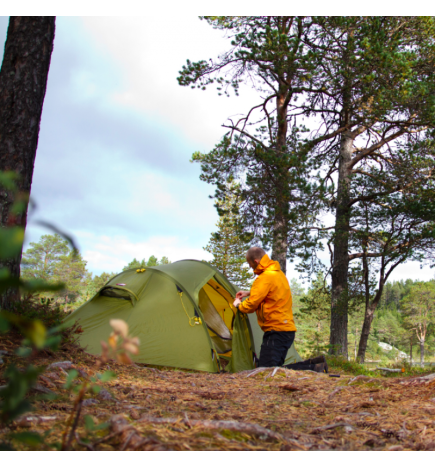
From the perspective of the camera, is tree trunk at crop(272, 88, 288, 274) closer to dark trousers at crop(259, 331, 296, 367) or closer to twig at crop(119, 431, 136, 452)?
dark trousers at crop(259, 331, 296, 367)

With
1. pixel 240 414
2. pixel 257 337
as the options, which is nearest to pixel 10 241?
pixel 240 414

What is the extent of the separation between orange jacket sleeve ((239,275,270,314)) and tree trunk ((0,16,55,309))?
2.82 m

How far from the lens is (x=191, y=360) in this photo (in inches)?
196

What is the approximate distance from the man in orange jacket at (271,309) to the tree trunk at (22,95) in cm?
291

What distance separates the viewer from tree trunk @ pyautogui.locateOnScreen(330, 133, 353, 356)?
37.2ft

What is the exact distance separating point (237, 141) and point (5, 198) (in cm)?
885

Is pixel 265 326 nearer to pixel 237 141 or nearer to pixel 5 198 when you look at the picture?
pixel 5 198

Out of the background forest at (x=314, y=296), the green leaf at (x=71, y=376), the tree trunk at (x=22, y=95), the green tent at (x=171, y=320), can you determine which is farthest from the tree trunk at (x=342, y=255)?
the green leaf at (x=71, y=376)

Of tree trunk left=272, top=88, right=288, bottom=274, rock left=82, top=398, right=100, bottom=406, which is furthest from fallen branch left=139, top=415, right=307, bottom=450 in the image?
tree trunk left=272, top=88, right=288, bottom=274

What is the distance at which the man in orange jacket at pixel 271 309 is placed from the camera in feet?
15.7

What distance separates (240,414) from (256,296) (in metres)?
2.79

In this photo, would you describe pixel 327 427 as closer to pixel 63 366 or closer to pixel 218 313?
pixel 63 366

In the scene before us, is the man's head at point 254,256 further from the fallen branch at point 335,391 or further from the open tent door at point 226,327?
the fallen branch at point 335,391

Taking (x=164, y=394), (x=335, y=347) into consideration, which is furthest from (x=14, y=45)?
(x=335, y=347)
